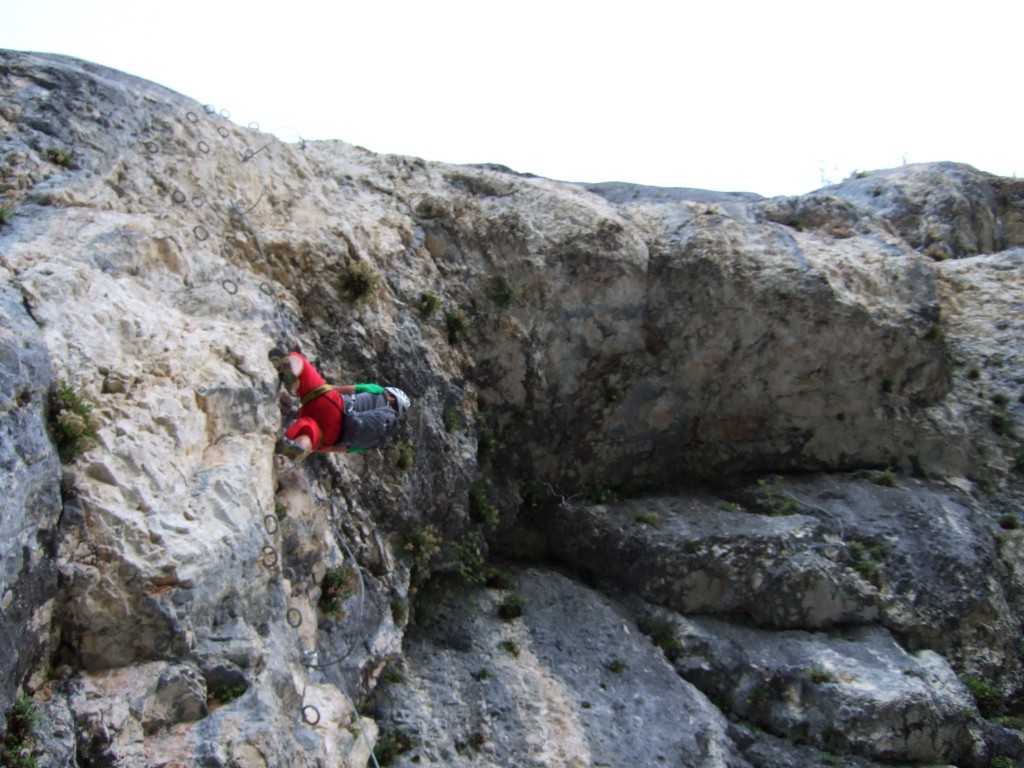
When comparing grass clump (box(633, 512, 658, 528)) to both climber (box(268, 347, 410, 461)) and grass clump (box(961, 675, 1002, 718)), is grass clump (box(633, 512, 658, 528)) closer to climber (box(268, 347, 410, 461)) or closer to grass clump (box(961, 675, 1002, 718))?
grass clump (box(961, 675, 1002, 718))

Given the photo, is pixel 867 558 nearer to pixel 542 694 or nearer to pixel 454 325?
pixel 542 694

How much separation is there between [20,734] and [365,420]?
4.20 m

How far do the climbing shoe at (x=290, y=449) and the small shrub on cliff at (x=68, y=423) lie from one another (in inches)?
78.9

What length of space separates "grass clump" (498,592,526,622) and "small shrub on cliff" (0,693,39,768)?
7080 millimetres

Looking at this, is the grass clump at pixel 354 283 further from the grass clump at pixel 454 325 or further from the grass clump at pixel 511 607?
the grass clump at pixel 511 607

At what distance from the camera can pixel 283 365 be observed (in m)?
8.80

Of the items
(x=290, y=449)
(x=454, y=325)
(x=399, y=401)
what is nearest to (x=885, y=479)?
(x=454, y=325)

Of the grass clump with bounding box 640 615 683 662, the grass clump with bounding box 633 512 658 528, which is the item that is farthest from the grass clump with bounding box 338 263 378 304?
the grass clump with bounding box 640 615 683 662

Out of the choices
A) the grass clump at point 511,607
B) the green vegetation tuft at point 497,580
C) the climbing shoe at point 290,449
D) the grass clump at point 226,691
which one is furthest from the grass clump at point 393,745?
the grass clump at point 226,691

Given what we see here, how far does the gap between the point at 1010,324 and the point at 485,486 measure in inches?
378

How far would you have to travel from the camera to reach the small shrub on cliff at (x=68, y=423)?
6.41 meters

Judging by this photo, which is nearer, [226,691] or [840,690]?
[226,691]

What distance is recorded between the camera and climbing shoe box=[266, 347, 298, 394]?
8.76m

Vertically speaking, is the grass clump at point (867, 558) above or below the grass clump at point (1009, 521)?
below
